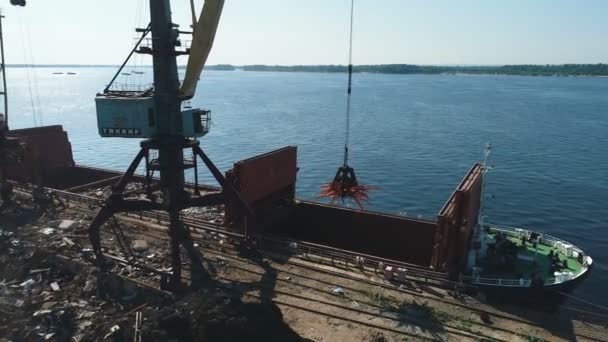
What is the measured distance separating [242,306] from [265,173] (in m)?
13.4

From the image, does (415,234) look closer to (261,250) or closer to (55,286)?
(261,250)

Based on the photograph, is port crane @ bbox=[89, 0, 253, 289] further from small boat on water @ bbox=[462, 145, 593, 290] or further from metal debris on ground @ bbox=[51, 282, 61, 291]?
small boat on water @ bbox=[462, 145, 593, 290]

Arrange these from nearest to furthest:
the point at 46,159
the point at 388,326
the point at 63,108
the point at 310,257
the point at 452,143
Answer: the point at 388,326
the point at 310,257
the point at 46,159
the point at 452,143
the point at 63,108

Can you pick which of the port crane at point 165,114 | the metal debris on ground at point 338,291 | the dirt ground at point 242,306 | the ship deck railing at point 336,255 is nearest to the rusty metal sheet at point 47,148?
the ship deck railing at point 336,255

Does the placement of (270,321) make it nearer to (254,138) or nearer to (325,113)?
(254,138)

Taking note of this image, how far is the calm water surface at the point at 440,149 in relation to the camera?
46062 mm

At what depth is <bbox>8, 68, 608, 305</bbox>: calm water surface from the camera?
46.1 m

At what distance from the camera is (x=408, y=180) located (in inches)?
2189

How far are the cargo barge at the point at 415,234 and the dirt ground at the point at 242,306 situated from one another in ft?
6.38

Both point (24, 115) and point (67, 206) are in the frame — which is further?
point (24, 115)

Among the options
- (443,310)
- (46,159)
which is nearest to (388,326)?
(443,310)

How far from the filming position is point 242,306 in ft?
51.4

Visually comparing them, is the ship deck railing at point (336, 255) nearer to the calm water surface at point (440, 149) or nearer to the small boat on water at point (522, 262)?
the small boat on water at point (522, 262)

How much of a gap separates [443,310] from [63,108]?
137 m
